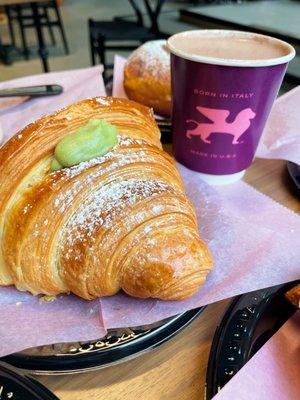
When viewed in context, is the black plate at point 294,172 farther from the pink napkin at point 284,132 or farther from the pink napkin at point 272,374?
the pink napkin at point 272,374

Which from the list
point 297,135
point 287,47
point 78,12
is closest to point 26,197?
point 287,47

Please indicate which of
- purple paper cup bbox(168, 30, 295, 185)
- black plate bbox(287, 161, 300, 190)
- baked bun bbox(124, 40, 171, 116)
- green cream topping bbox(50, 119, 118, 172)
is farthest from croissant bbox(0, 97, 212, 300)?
baked bun bbox(124, 40, 171, 116)

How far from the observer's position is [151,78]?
3.35ft

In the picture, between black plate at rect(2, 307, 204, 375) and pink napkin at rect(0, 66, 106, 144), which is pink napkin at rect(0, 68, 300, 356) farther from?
pink napkin at rect(0, 66, 106, 144)

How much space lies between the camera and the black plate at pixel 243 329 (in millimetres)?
421

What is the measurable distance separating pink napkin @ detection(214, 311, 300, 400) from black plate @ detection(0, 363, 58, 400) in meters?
0.17

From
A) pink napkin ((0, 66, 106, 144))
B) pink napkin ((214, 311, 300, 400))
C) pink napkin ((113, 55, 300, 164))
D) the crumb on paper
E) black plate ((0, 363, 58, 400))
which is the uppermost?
black plate ((0, 363, 58, 400))

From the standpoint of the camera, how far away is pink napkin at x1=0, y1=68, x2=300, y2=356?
0.46 metres

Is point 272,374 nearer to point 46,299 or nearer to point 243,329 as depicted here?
point 243,329

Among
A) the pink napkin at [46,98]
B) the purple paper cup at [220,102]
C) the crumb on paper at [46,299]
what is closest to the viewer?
the crumb on paper at [46,299]

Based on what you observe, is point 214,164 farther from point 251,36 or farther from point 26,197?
point 26,197

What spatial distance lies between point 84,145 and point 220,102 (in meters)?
0.26

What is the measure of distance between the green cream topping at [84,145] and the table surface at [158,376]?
25cm

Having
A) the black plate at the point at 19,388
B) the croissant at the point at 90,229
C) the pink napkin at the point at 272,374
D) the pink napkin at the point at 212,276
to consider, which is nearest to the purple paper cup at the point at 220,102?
the pink napkin at the point at 212,276
